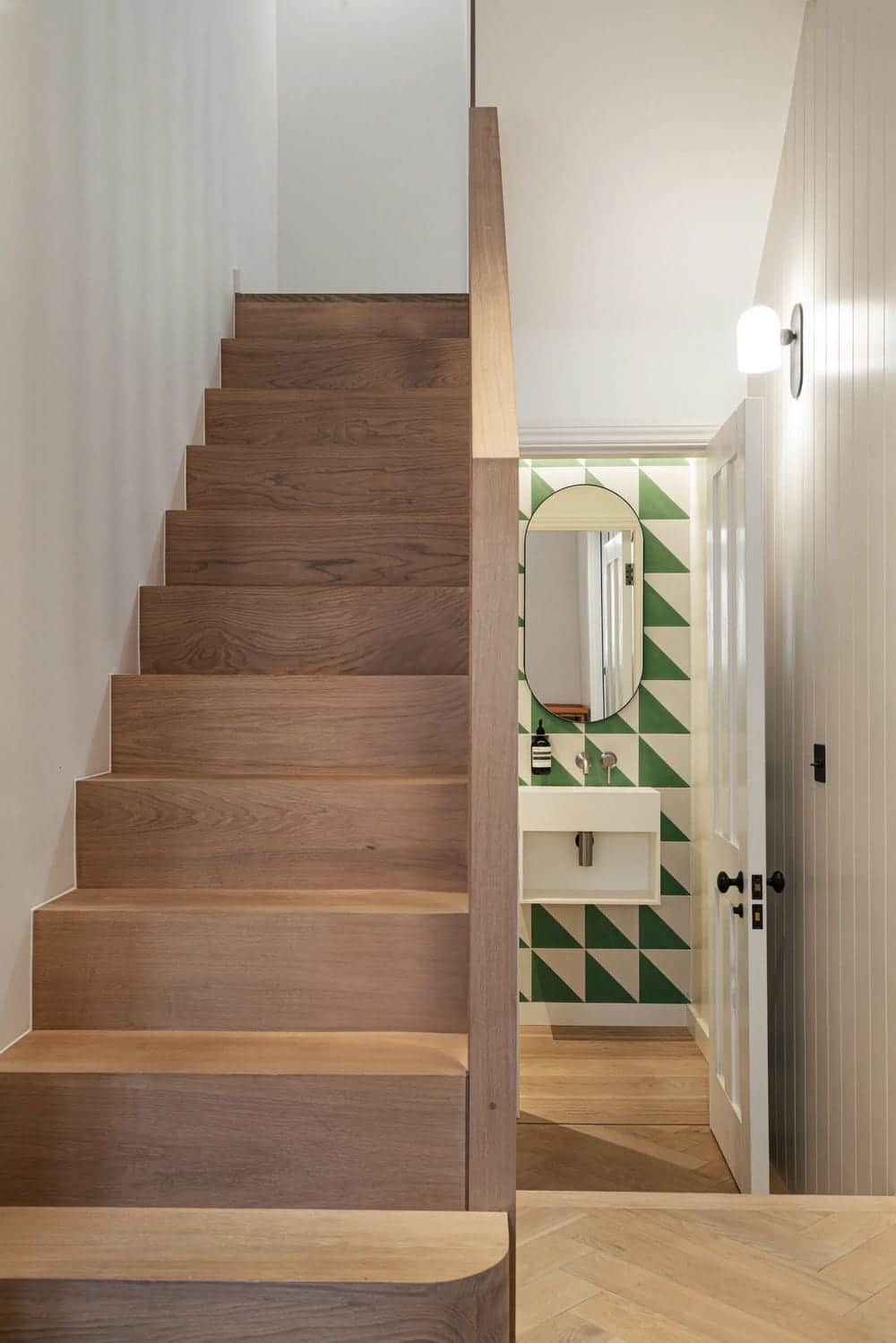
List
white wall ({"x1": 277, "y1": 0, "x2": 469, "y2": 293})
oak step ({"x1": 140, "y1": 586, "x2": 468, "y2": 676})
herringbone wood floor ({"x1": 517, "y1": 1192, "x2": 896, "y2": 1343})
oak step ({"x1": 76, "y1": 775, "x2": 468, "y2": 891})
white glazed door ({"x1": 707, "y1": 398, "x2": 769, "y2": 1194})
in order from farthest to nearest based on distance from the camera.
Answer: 1. white wall ({"x1": 277, "y1": 0, "x2": 469, "y2": 293})
2. white glazed door ({"x1": 707, "y1": 398, "x2": 769, "y2": 1194})
3. oak step ({"x1": 140, "y1": 586, "x2": 468, "y2": 676})
4. oak step ({"x1": 76, "y1": 775, "x2": 468, "y2": 891})
5. herringbone wood floor ({"x1": 517, "y1": 1192, "x2": 896, "y2": 1343})

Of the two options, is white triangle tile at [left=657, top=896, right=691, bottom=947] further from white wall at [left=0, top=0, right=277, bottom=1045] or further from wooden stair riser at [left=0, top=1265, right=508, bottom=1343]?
wooden stair riser at [left=0, top=1265, right=508, bottom=1343]

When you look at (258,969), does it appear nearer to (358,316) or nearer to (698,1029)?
(358,316)

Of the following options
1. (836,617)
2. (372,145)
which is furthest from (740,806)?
(372,145)

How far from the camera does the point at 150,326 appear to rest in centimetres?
262

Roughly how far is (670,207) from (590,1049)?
2748mm

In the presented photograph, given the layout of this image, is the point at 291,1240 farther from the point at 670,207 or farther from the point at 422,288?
the point at 422,288

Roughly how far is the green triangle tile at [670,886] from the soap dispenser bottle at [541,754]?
1.89 feet

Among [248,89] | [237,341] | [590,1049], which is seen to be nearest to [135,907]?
[237,341]

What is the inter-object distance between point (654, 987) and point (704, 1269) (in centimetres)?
272

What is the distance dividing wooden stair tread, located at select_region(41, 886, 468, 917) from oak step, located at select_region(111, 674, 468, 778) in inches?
12.6

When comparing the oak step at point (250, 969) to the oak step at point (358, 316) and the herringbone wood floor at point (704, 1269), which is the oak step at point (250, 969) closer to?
the herringbone wood floor at point (704, 1269)

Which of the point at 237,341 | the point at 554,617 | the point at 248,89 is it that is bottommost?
the point at 554,617

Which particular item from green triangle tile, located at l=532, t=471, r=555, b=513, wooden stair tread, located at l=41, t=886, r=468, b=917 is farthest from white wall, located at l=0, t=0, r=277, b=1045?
green triangle tile, located at l=532, t=471, r=555, b=513

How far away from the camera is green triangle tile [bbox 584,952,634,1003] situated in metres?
4.30
